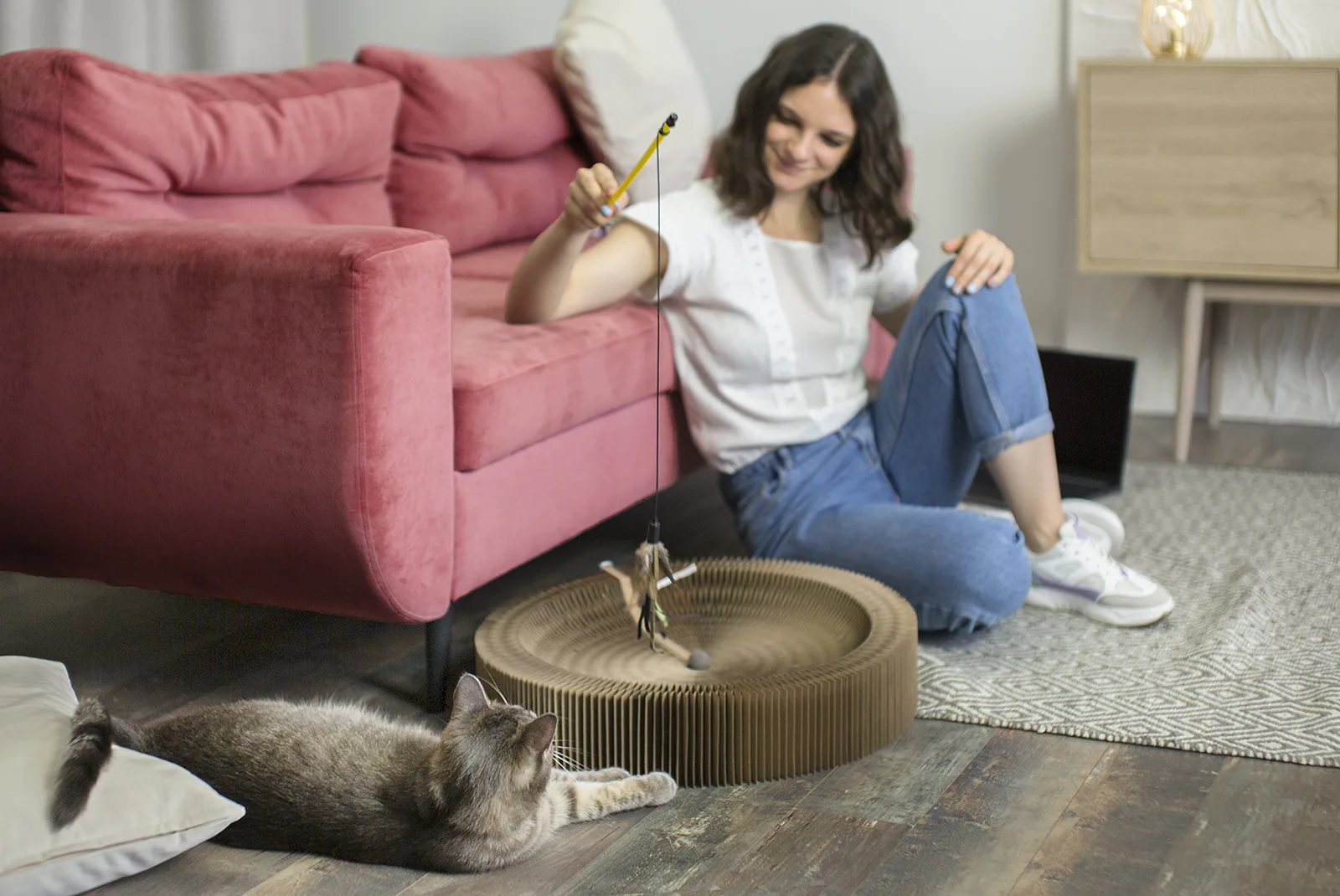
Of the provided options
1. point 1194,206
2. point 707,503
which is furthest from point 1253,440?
point 707,503

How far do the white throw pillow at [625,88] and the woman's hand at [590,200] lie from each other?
109cm

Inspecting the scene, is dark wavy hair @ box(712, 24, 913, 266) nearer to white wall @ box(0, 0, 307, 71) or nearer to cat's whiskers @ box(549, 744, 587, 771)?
cat's whiskers @ box(549, 744, 587, 771)

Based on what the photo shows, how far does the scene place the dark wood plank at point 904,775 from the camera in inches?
58.0

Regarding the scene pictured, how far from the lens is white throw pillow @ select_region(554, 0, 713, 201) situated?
2.82 m

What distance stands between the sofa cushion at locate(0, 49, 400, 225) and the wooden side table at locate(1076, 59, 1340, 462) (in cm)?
141

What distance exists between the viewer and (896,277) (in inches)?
85.2

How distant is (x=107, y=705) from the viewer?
1.75 m

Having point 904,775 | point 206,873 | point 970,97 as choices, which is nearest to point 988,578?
point 904,775

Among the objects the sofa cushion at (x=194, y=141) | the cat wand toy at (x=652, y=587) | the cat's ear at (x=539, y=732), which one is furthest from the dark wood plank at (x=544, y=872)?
the sofa cushion at (x=194, y=141)

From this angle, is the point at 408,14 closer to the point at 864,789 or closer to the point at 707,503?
the point at 707,503

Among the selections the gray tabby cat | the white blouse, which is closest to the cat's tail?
the gray tabby cat

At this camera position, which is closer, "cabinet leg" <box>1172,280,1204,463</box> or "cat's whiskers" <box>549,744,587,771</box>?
"cat's whiskers" <box>549,744,587,771</box>

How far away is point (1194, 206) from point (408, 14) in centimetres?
213

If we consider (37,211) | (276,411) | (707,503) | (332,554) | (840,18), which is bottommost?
(707,503)
